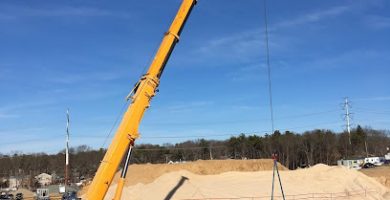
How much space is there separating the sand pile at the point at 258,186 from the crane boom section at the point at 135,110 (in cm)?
2019

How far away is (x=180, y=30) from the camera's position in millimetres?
22094

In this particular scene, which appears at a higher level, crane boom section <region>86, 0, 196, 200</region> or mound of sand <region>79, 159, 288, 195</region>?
crane boom section <region>86, 0, 196, 200</region>

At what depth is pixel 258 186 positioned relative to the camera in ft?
152

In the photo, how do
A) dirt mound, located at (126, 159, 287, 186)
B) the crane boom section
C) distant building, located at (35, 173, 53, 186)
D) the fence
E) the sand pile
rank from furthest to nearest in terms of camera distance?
distant building, located at (35, 173, 53, 186) → dirt mound, located at (126, 159, 287, 186) → the fence → the sand pile → the crane boom section

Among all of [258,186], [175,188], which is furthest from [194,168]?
[175,188]

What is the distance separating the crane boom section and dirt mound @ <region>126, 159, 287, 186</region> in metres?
44.1

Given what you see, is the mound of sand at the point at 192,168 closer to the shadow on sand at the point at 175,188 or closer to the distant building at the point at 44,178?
the shadow on sand at the point at 175,188

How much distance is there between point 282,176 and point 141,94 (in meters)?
35.2

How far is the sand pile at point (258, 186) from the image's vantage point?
135ft

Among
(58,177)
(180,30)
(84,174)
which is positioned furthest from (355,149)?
(180,30)

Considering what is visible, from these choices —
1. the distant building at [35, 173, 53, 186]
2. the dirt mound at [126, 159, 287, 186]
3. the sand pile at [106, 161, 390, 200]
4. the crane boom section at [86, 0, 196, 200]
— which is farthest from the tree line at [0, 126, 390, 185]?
the crane boom section at [86, 0, 196, 200]

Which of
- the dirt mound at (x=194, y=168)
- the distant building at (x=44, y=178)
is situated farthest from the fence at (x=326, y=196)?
the distant building at (x=44, y=178)

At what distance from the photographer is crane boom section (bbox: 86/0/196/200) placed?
62.0 feet

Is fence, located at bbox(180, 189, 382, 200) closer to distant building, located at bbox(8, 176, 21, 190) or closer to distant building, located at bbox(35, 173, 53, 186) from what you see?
distant building, located at bbox(8, 176, 21, 190)
